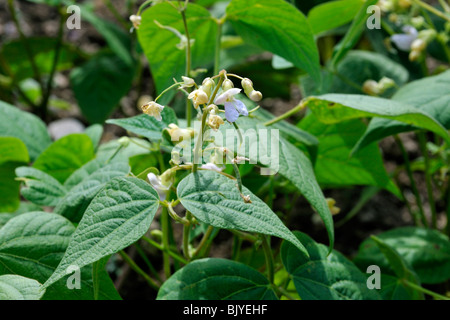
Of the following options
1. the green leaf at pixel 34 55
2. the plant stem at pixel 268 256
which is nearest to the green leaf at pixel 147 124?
the plant stem at pixel 268 256

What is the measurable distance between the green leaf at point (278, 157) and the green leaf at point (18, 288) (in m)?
0.32

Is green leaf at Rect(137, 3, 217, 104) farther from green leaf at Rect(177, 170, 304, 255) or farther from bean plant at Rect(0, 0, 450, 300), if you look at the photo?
green leaf at Rect(177, 170, 304, 255)

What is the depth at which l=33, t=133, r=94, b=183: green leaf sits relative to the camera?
1031 mm

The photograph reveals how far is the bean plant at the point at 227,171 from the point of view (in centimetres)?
64

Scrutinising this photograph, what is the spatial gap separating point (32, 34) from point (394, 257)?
5.67ft

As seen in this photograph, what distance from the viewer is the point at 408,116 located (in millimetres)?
843

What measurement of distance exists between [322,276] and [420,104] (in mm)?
395

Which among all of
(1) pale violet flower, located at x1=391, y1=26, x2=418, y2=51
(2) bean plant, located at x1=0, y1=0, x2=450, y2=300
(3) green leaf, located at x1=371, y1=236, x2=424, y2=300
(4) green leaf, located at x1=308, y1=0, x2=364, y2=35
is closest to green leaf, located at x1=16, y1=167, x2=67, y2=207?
(2) bean plant, located at x1=0, y1=0, x2=450, y2=300

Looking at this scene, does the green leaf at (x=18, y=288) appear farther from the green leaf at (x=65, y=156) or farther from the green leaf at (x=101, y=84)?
the green leaf at (x=101, y=84)

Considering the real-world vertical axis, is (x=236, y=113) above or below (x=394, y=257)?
above

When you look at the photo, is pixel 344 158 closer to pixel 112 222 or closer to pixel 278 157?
pixel 278 157
